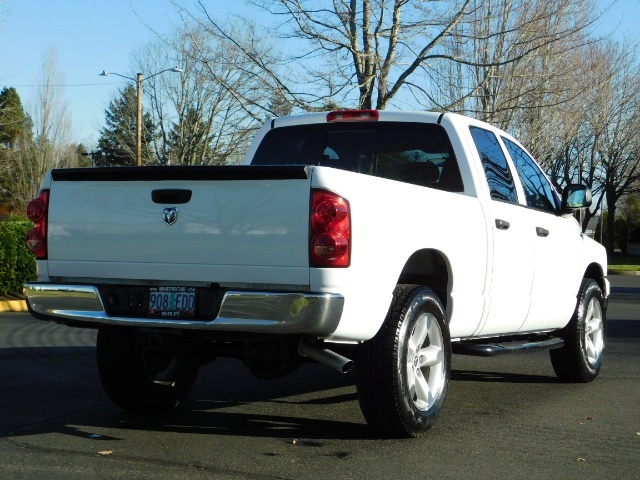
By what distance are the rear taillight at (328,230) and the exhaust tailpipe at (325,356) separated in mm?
552

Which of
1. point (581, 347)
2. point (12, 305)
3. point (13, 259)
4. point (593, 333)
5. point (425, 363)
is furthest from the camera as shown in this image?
point (13, 259)

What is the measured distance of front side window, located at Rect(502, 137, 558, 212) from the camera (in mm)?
7816

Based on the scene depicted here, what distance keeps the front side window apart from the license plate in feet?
10.9

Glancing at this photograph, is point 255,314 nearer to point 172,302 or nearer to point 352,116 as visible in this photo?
point 172,302

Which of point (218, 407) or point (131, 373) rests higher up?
point (131, 373)

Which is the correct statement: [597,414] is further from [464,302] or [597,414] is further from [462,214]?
[462,214]

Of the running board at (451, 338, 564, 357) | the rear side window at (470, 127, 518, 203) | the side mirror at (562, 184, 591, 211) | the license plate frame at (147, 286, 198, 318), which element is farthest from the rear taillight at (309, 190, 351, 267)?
the side mirror at (562, 184, 591, 211)

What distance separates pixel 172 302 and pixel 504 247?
2.53 meters

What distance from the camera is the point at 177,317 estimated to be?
17.8ft

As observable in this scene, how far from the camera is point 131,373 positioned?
645 centimetres

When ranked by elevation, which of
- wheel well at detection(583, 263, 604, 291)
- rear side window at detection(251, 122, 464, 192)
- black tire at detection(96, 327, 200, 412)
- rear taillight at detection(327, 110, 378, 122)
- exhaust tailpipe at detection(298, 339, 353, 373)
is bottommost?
black tire at detection(96, 327, 200, 412)

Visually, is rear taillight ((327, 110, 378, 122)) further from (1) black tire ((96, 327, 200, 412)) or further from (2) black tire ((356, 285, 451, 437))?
(1) black tire ((96, 327, 200, 412))

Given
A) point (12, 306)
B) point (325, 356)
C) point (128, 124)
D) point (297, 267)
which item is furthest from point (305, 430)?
point (128, 124)

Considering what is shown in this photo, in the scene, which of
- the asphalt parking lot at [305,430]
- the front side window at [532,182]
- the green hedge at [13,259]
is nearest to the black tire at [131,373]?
the asphalt parking lot at [305,430]
